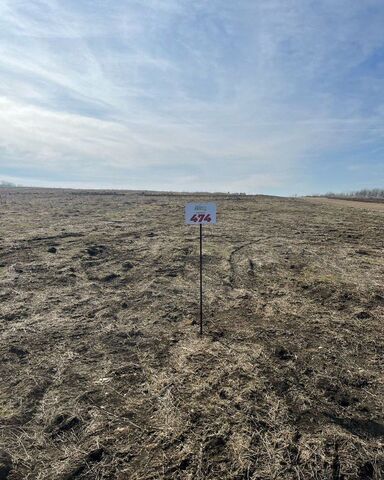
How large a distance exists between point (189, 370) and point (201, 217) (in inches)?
108

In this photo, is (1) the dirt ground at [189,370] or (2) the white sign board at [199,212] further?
(2) the white sign board at [199,212]

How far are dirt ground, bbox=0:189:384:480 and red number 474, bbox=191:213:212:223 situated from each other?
198 centimetres

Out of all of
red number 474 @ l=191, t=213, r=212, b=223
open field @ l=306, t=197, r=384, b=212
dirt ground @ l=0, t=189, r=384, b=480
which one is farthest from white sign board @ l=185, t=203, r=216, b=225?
open field @ l=306, t=197, r=384, b=212

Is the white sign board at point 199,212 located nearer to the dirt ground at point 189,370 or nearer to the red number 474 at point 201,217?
the red number 474 at point 201,217

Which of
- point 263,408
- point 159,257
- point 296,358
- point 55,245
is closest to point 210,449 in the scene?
point 263,408

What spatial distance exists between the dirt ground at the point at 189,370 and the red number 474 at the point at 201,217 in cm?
198

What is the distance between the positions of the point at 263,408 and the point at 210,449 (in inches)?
36.5

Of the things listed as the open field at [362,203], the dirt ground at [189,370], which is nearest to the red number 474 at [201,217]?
the dirt ground at [189,370]

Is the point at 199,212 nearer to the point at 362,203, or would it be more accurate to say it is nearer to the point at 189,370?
the point at 189,370

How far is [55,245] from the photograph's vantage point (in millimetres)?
13148

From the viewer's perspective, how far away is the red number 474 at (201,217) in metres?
6.55

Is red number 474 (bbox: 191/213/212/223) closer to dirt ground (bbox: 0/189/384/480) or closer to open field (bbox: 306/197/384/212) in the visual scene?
dirt ground (bbox: 0/189/384/480)

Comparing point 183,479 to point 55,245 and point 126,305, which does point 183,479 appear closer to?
point 126,305

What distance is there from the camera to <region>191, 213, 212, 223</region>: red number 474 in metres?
6.55
